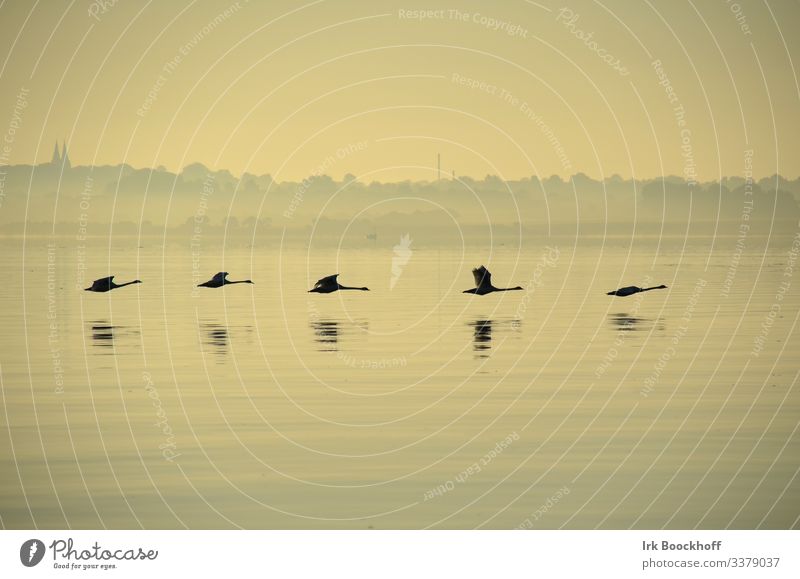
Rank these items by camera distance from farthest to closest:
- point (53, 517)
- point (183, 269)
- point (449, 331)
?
1. point (183, 269)
2. point (449, 331)
3. point (53, 517)

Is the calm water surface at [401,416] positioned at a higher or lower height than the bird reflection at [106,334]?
lower

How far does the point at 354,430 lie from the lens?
26469mm

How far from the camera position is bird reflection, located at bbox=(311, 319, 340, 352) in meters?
37.6

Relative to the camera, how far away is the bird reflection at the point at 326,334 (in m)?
37.6

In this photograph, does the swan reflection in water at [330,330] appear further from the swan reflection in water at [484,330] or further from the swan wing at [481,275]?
the swan wing at [481,275]

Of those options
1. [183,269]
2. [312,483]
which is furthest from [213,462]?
[183,269]

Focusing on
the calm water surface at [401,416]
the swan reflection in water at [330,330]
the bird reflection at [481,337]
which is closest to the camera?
the calm water surface at [401,416]

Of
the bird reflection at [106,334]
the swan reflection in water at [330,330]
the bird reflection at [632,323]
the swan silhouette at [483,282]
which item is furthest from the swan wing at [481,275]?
the bird reflection at [106,334]

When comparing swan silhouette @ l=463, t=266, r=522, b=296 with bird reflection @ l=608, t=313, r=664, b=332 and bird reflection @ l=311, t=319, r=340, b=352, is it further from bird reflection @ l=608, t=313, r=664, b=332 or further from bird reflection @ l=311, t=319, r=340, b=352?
bird reflection @ l=311, t=319, r=340, b=352

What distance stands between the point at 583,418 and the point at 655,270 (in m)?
49.2

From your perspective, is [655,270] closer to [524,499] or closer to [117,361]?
[117,361]

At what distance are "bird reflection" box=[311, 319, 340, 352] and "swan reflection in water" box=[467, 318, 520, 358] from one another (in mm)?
3991

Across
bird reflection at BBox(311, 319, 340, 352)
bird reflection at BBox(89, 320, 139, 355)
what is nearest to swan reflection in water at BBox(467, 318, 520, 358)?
bird reflection at BBox(311, 319, 340, 352)

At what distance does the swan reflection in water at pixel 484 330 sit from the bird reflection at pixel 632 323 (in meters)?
3.17
